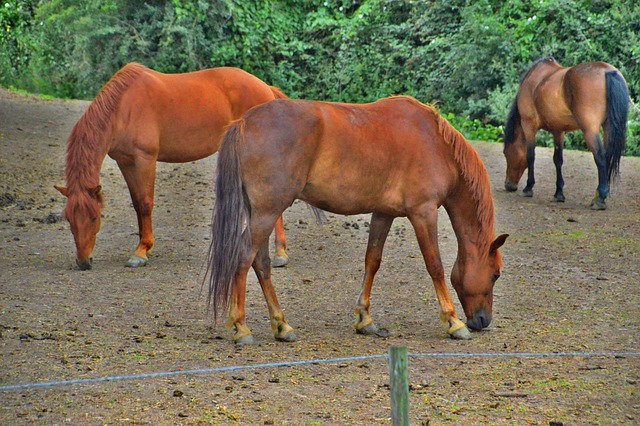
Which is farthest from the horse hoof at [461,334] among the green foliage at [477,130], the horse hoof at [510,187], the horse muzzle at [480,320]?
the green foliage at [477,130]

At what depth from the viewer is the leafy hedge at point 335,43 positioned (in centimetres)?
1811

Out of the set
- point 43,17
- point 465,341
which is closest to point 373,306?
point 465,341

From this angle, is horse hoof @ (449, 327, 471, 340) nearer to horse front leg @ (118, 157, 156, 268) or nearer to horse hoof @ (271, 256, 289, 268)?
horse hoof @ (271, 256, 289, 268)

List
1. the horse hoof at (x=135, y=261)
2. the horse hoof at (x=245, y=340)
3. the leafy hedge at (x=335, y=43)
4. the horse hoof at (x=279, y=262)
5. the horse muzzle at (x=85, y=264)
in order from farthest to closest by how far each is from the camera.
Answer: the leafy hedge at (x=335, y=43), the horse hoof at (x=279, y=262), the horse hoof at (x=135, y=261), the horse muzzle at (x=85, y=264), the horse hoof at (x=245, y=340)

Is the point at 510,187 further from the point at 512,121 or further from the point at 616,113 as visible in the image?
the point at 616,113

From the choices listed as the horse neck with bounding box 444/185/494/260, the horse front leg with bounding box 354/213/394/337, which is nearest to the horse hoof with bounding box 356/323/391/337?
A: the horse front leg with bounding box 354/213/394/337

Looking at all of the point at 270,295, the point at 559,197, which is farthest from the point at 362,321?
the point at 559,197

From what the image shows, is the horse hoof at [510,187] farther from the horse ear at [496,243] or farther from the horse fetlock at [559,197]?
the horse ear at [496,243]

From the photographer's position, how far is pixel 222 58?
2052cm

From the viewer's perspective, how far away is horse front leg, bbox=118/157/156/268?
320 inches

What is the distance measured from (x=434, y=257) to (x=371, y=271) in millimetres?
445

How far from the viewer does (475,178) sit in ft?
19.7

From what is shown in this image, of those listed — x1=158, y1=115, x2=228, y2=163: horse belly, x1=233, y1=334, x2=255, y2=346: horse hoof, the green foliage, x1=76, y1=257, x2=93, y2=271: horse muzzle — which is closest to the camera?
x1=233, y1=334, x2=255, y2=346: horse hoof

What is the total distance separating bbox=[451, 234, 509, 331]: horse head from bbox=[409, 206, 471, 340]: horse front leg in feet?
0.51
